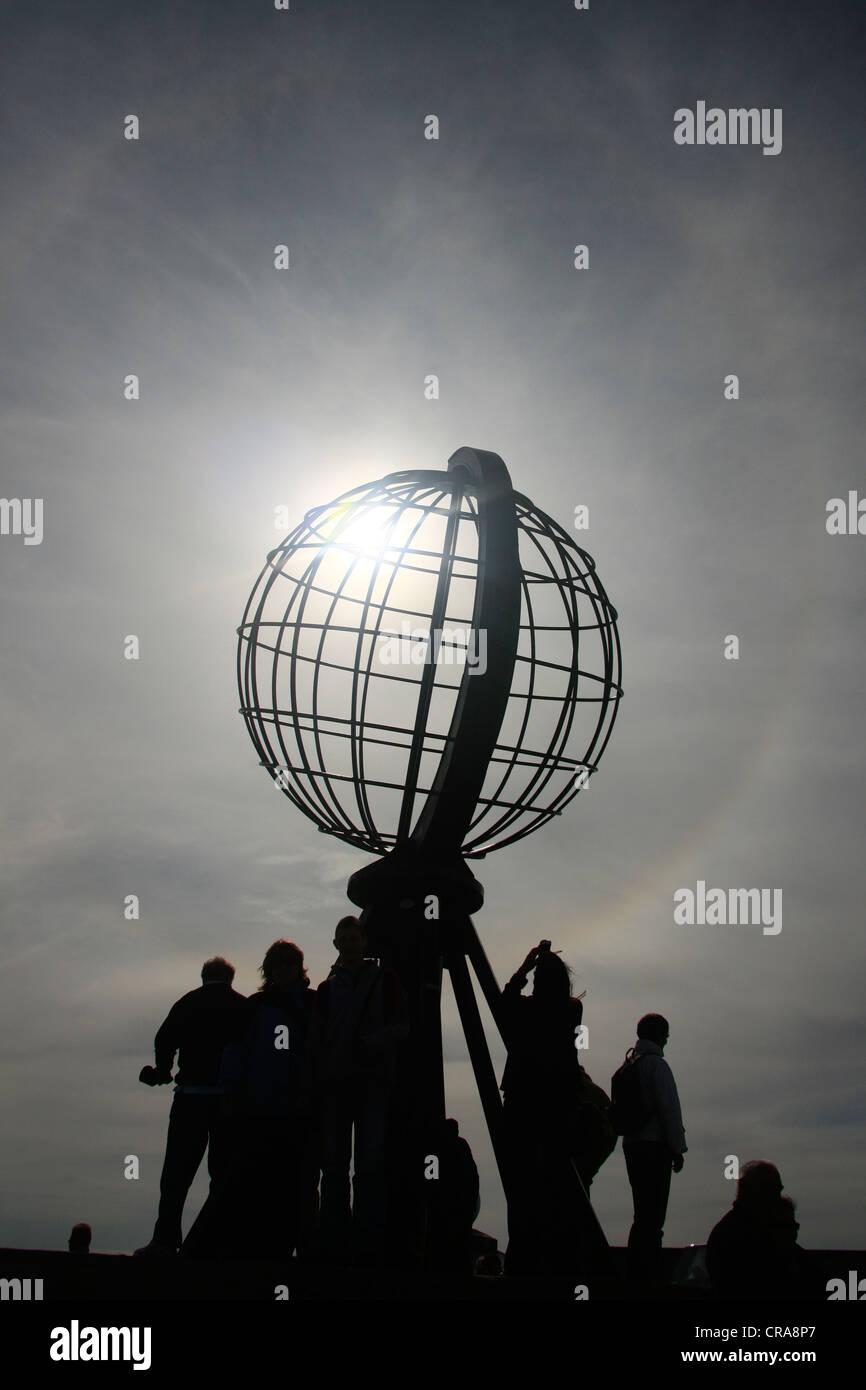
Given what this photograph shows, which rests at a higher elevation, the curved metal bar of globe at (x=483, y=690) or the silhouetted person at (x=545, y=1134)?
the curved metal bar of globe at (x=483, y=690)

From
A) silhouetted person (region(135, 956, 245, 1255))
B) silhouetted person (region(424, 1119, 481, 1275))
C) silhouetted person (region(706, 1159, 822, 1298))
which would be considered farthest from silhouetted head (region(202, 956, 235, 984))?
silhouetted person (region(706, 1159, 822, 1298))

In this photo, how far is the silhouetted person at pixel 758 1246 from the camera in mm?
4355

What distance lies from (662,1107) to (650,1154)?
28cm

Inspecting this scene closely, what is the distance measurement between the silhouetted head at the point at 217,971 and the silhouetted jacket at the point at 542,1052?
5.26 ft

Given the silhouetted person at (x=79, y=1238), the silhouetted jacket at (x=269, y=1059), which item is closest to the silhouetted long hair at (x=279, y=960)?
the silhouetted jacket at (x=269, y=1059)

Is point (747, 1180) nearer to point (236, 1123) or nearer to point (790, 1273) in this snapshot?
point (790, 1273)

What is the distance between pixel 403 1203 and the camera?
6262 mm

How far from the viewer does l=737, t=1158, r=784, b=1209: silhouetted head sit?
4430 mm

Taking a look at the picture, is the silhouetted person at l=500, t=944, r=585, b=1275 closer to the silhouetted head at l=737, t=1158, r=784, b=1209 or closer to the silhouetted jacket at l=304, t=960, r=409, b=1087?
the silhouetted jacket at l=304, t=960, r=409, b=1087

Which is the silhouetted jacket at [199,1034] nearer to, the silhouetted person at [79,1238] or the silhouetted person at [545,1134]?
the silhouetted person at [545,1134]

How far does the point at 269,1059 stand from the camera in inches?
225
